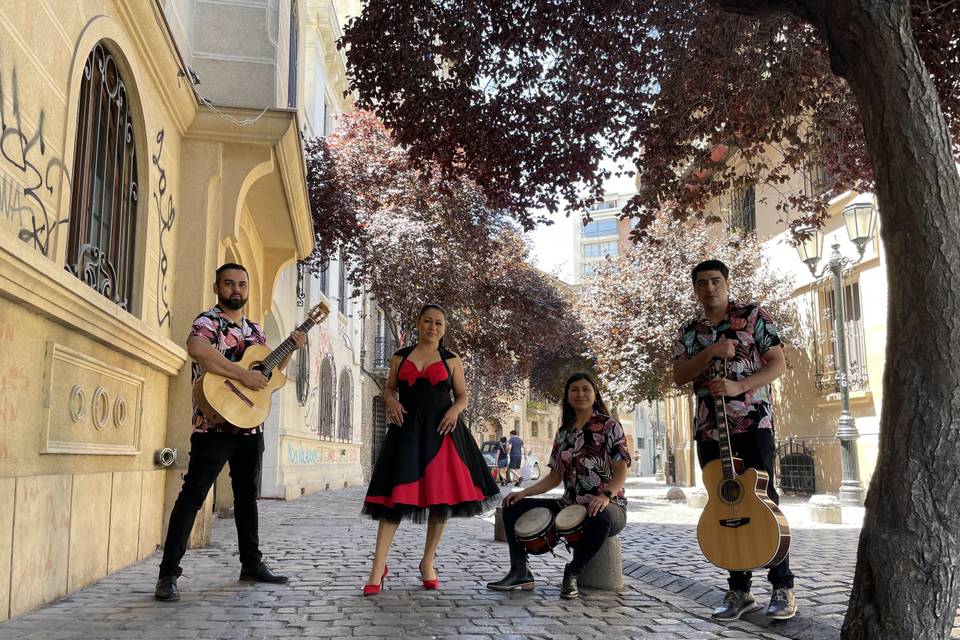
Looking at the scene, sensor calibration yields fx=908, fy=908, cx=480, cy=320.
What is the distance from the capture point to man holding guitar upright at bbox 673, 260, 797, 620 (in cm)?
482

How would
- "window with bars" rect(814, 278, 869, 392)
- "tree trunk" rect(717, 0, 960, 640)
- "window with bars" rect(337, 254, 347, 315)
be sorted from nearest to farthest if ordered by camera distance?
"tree trunk" rect(717, 0, 960, 640), "window with bars" rect(814, 278, 869, 392), "window with bars" rect(337, 254, 347, 315)

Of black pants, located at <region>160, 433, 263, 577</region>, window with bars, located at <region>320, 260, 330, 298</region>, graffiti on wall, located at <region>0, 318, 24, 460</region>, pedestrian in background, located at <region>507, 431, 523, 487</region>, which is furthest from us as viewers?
pedestrian in background, located at <region>507, 431, 523, 487</region>

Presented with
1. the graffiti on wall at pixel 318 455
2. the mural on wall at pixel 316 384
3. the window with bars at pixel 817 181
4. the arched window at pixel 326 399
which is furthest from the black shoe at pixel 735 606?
the arched window at pixel 326 399

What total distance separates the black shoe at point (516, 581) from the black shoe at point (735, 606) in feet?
4.10

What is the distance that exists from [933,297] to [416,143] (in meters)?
5.52

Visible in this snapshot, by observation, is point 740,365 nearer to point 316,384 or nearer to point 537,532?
point 537,532

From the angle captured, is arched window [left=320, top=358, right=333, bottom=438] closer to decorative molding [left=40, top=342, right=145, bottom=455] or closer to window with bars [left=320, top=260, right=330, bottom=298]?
window with bars [left=320, top=260, right=330, bottom=298]

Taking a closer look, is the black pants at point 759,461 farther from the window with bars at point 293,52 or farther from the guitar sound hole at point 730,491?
the window with bars at point 293,52

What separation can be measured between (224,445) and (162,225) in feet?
9.64

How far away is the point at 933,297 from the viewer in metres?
3.54

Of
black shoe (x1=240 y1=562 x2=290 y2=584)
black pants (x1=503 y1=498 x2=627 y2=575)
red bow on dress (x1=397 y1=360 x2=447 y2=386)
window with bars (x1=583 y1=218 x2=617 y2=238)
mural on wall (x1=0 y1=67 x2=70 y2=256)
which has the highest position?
window with bars (x1=583 y1=218 x2=617 y2=238)

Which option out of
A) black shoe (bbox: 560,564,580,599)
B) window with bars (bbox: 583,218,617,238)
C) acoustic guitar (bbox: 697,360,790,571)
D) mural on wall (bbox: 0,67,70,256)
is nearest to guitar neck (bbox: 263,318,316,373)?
mural on wall (bbox: 0,67,70,256)

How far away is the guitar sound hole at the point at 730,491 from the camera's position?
187 inches

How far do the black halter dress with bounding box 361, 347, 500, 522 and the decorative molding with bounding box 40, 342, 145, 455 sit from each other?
177cm
